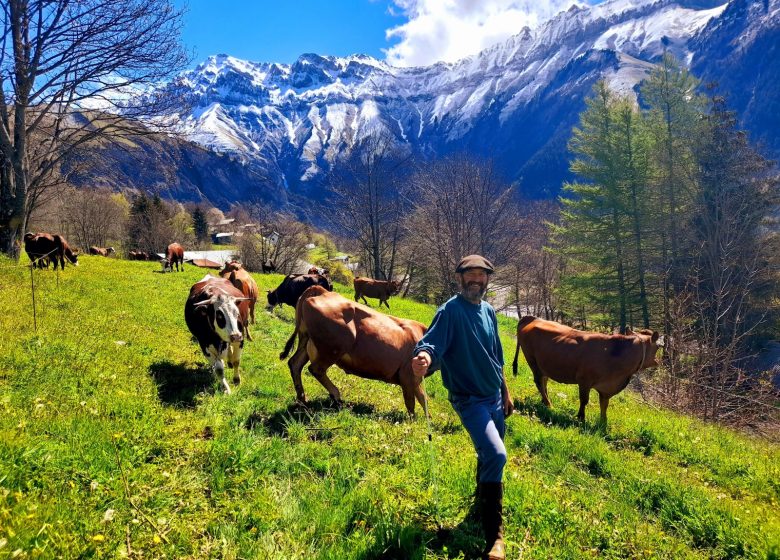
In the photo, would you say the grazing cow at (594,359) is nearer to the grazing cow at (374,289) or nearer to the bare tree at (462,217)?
the grazing cow at (374,289)

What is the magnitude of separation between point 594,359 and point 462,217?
2055cm

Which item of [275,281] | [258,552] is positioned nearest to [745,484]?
[258,552]

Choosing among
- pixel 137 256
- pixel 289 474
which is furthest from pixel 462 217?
pixel 137 256

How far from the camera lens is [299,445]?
4.67 meters

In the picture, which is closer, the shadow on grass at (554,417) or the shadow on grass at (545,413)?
the shadow on grass at (554,417)

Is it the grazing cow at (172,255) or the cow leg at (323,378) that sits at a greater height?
the grazing cow at (172,255)

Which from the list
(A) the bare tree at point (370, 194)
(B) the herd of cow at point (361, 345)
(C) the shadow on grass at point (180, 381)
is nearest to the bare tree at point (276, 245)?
(A) the bare tree at point (370, 194)

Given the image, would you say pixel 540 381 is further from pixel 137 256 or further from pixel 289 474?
pixel 137 256

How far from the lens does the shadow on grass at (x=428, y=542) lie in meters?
3.02

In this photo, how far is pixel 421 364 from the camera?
10.9 ft

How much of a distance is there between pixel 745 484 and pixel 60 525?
8184 mm

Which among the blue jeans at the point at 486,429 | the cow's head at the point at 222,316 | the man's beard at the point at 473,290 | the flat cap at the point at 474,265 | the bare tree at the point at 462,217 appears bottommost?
the blue jeans at the point at 486,429

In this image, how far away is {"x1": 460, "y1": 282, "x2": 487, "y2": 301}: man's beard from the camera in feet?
12.4

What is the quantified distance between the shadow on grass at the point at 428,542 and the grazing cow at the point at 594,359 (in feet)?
19.3
